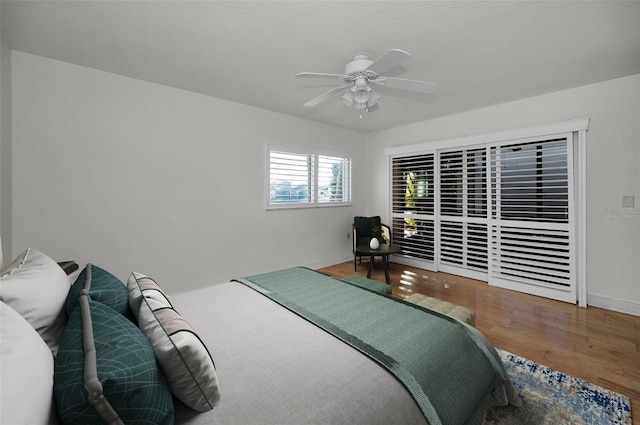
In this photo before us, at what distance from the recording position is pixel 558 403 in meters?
1.75

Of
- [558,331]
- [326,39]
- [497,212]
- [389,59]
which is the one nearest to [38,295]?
[389,59]

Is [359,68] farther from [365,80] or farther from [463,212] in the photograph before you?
[463,212]

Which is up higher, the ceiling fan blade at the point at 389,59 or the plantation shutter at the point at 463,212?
the ceiling fan blade at the point at 389,59

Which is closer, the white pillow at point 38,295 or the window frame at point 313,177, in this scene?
the white pillow at point 38,295

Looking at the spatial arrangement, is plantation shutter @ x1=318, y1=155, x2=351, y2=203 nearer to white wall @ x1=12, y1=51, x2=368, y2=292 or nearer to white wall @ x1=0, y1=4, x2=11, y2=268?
white wall @ x1=12, y1=51, x2=368, y2=292

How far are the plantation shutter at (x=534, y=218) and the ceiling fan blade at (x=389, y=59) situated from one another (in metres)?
2.73

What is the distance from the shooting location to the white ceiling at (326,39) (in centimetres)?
193

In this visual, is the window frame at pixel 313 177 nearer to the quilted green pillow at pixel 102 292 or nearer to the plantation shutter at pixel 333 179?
the plantation shutter at pixel 333 179

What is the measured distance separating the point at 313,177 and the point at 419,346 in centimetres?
367

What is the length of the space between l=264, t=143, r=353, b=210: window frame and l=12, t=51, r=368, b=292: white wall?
0.38 ft

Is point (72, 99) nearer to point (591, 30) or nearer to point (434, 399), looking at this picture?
point (434, 399)

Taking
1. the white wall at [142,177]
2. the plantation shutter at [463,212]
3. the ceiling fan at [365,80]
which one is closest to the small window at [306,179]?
the white wall at [142,177]

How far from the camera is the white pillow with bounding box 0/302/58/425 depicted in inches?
21.8

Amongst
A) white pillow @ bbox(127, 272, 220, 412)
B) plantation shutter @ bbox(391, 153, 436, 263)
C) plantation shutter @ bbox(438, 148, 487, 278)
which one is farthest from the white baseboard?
white pillow @ bbox(127, 272, 220, 412)
